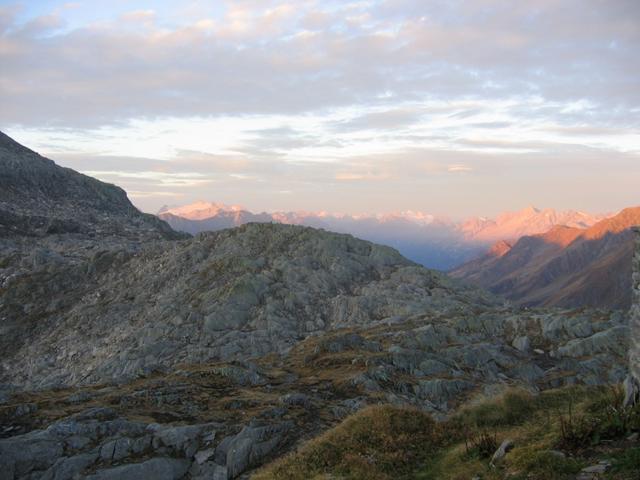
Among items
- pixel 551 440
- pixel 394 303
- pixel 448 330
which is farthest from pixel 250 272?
pixel 551 440

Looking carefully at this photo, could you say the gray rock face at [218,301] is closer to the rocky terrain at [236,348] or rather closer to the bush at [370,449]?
the rocky terrain at [236,348]

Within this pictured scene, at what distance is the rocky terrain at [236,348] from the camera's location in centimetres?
2439

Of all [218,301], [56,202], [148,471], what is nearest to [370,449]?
[148,471]

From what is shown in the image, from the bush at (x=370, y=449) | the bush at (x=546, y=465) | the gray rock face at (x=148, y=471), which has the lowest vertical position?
the gray rock face at (x=148, y=471)

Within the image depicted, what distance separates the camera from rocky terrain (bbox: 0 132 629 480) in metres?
24.4

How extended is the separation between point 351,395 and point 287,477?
15.3 meters

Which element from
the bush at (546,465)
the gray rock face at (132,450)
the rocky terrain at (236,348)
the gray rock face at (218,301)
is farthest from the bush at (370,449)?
the gray rock face at (218,301)

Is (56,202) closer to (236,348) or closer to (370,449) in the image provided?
A: (236,348)

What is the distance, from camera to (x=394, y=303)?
59.8 m

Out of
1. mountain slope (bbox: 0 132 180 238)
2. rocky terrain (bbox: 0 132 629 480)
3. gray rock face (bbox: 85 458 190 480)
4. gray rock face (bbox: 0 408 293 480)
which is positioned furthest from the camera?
mountain slope (bbox: 0 132 180 238)

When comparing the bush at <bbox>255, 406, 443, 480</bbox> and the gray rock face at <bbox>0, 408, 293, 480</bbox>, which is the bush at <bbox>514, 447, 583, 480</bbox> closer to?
the bush at <bbox>255, 406, 443, 480</bbox>

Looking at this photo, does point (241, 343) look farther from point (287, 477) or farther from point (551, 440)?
point (551, 440)

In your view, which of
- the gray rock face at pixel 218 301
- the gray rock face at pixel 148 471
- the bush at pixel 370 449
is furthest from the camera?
the gray rock face at pixel 218 301

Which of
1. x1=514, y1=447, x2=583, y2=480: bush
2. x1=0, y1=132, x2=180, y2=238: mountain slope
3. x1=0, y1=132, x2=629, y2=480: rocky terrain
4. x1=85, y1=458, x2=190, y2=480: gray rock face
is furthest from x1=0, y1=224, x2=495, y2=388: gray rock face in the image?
x1=0, y1=132, x2=180, y2=238: mountain slope
